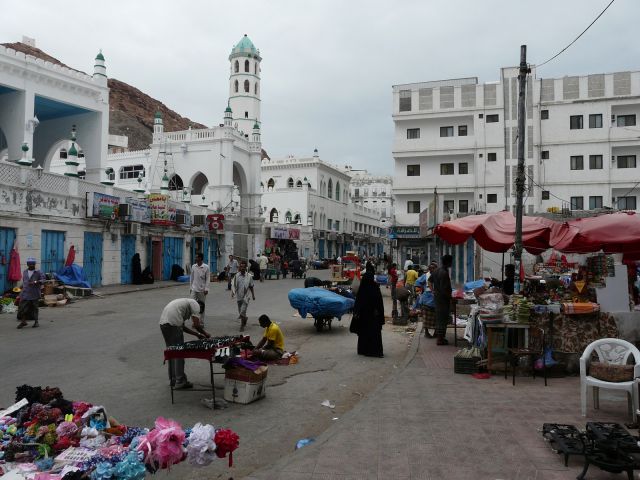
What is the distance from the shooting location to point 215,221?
33.0 metres

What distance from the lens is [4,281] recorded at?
56.3 feet

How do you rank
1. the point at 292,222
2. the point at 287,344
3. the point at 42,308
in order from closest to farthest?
1. the point at 287,344
2. the point at 42,308
3. the point at 292,222

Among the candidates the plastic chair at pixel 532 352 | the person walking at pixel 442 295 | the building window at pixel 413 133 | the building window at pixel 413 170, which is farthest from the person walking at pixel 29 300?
the building window at pixel 413 133

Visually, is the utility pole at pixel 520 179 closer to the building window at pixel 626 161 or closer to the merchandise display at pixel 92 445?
the merchandise display at pixel 92 445

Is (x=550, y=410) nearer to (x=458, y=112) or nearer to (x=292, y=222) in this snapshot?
(x=458, y=112)

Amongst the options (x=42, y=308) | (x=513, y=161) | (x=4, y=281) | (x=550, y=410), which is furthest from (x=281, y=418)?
(x=513, y=161)

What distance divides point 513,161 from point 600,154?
6.07 metres

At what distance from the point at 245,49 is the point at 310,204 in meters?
21.9

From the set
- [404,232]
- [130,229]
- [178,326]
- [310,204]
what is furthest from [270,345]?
[310,204]

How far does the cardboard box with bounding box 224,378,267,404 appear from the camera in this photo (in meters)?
6.65

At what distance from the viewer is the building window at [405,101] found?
41719mm

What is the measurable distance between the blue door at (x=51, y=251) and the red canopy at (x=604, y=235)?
17879 mm

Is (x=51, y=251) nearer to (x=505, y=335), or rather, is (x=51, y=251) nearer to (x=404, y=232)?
(x=505, y=335)

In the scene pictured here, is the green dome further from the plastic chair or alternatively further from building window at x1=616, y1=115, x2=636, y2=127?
the plastic chair
